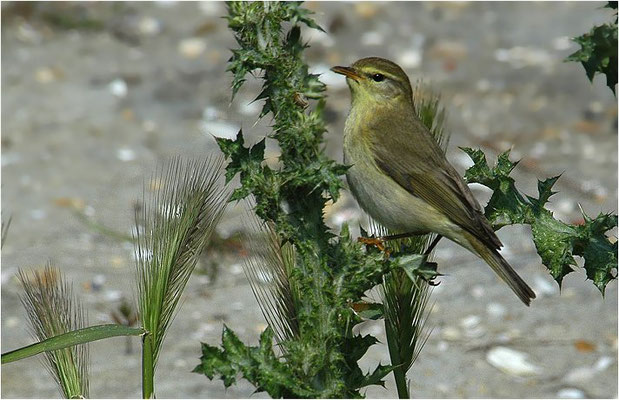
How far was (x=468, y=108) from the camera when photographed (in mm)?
8734

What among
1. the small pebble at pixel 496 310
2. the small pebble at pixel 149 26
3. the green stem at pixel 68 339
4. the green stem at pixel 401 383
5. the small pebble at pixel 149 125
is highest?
the small pebble at pixel 149 26

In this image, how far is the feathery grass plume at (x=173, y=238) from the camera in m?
2.77

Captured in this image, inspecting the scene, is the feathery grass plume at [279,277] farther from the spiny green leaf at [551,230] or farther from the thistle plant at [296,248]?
the spiny green leaf at [551,230]

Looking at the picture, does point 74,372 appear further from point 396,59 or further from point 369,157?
point 396,59

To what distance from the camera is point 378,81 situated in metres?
4.33

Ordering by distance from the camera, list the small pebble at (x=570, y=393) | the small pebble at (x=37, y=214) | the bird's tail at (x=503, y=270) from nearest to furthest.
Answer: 1. the bird's tail at (x=503, y=270)
2. the small pebble at (x=570, y=393)
3. the small pebble at (x=37, y=214)

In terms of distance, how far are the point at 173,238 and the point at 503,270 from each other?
54.5 inches

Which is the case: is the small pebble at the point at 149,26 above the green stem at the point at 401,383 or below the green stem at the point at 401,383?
above

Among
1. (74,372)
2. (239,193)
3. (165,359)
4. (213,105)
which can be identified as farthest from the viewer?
(213,105)

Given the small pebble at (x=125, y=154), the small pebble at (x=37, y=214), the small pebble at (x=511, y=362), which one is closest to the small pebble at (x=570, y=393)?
the small pebble at (x=511, y=362)

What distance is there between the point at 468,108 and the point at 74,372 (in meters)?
6.32

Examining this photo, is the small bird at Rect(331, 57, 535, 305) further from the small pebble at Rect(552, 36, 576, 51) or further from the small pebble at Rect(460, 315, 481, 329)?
the small pebble at Rect(552, 36, 576, 51)

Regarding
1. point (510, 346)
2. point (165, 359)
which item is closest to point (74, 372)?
point (165, 359)

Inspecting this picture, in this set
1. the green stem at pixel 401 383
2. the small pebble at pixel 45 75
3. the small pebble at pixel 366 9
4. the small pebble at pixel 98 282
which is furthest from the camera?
the small pebble at pixel 366 9
